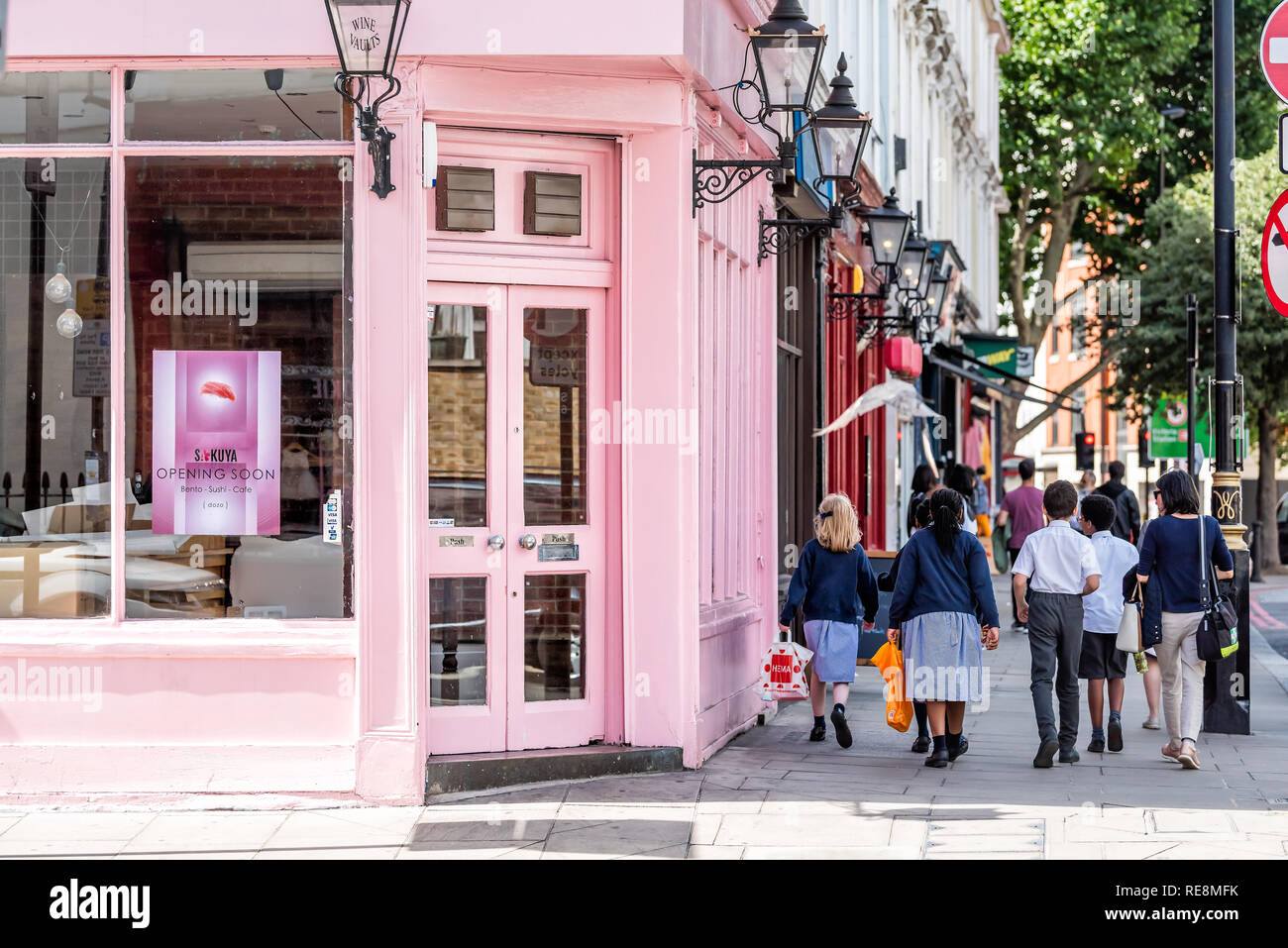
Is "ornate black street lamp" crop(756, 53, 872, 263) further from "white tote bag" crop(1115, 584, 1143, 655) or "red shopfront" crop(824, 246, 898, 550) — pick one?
"red shopfront" crop(824, 246, 898, 550)

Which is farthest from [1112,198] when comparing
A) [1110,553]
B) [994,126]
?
[1110,553]

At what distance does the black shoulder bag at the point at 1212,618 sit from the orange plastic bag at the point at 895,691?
1770mm

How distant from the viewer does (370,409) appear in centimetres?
868

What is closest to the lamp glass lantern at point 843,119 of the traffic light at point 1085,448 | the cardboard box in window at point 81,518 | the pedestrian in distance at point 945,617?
the pedestrian in distance at point 945,617

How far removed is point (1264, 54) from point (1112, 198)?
36.5 meters

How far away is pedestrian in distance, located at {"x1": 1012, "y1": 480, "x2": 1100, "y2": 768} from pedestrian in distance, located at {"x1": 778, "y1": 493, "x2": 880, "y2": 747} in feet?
3.58

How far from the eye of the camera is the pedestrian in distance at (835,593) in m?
10.8

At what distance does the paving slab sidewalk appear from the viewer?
7.55 metres

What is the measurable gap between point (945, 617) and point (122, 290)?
5024 millimetres

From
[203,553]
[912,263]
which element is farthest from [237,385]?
[912,263]

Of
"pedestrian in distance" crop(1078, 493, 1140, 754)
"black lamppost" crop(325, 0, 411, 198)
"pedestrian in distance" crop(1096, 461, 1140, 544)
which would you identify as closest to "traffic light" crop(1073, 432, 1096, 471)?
"pedestrian in distance" crop(1096, 461, 1140, 544)

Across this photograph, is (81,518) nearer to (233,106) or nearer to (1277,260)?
(233,106)

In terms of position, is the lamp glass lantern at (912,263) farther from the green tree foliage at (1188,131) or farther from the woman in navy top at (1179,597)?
the green tree foliage at (1188,131)

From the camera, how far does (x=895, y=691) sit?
1015 centimetres
